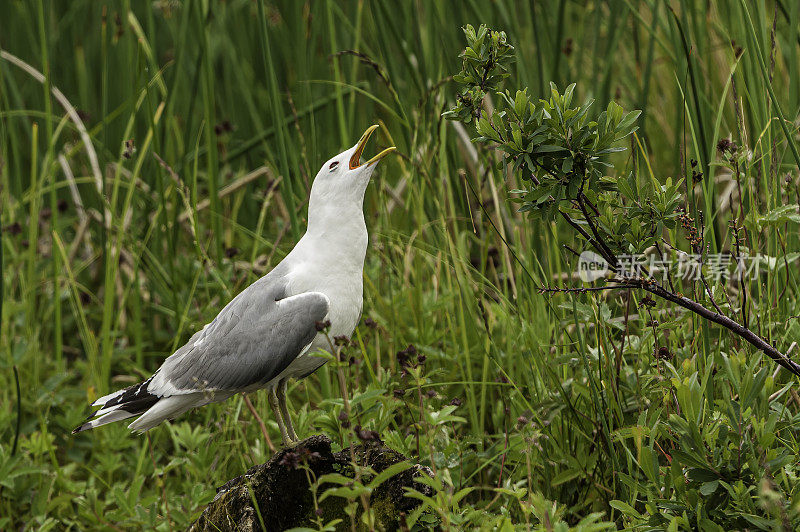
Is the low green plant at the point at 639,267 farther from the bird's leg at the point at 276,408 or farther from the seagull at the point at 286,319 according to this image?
the bird's leg at the point at 276,408

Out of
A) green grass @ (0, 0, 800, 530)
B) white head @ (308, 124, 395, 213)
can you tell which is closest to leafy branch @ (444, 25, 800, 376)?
green grass @ (0, 0, 800, 530)

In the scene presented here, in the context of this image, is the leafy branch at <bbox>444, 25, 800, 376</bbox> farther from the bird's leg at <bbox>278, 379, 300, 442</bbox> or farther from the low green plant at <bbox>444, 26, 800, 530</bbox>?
the bird's leg at <bbox>278, 379, 300, 442</bbox>

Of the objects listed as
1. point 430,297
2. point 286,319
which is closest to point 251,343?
point 286,319

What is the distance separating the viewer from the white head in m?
2.44

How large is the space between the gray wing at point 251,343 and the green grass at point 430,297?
0.20 meters

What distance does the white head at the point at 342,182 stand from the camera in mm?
2439

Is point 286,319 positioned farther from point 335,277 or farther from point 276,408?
point 276,408

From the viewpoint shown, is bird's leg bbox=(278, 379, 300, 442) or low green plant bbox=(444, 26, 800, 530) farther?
bird's leg bbox=(278, 379, 300, 442)

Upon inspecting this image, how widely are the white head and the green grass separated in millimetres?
362

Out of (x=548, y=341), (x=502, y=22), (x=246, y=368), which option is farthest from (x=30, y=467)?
(x=502, y=22)

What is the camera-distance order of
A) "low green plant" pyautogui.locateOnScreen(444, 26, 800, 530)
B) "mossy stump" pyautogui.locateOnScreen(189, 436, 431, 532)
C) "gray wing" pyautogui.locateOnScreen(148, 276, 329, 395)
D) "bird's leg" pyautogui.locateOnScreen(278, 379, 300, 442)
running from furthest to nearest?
1. "bird's leg" pyautogui.locateOnScreen(278, 379, 300, 442)
2. "gray wing" pyautogui.locateOnScreen(148, 276, 329, 395)
3. "mossy stump" pyautogui.locateOnScreen(189, 436, 431, 532)
4. "low green plant" pyautogui.locateOnScreen(444, 26, 800, 530)

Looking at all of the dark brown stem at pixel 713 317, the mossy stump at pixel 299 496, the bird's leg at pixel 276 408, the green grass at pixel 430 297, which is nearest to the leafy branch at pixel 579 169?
the dark brown stem at pixel 713 317

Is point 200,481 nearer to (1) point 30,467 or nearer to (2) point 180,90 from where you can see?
(1) point 30,467

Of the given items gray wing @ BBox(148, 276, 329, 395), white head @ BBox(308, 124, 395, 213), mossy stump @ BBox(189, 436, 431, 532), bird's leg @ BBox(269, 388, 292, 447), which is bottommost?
mossy stump @ BBox(189, 436, 431, 532)
